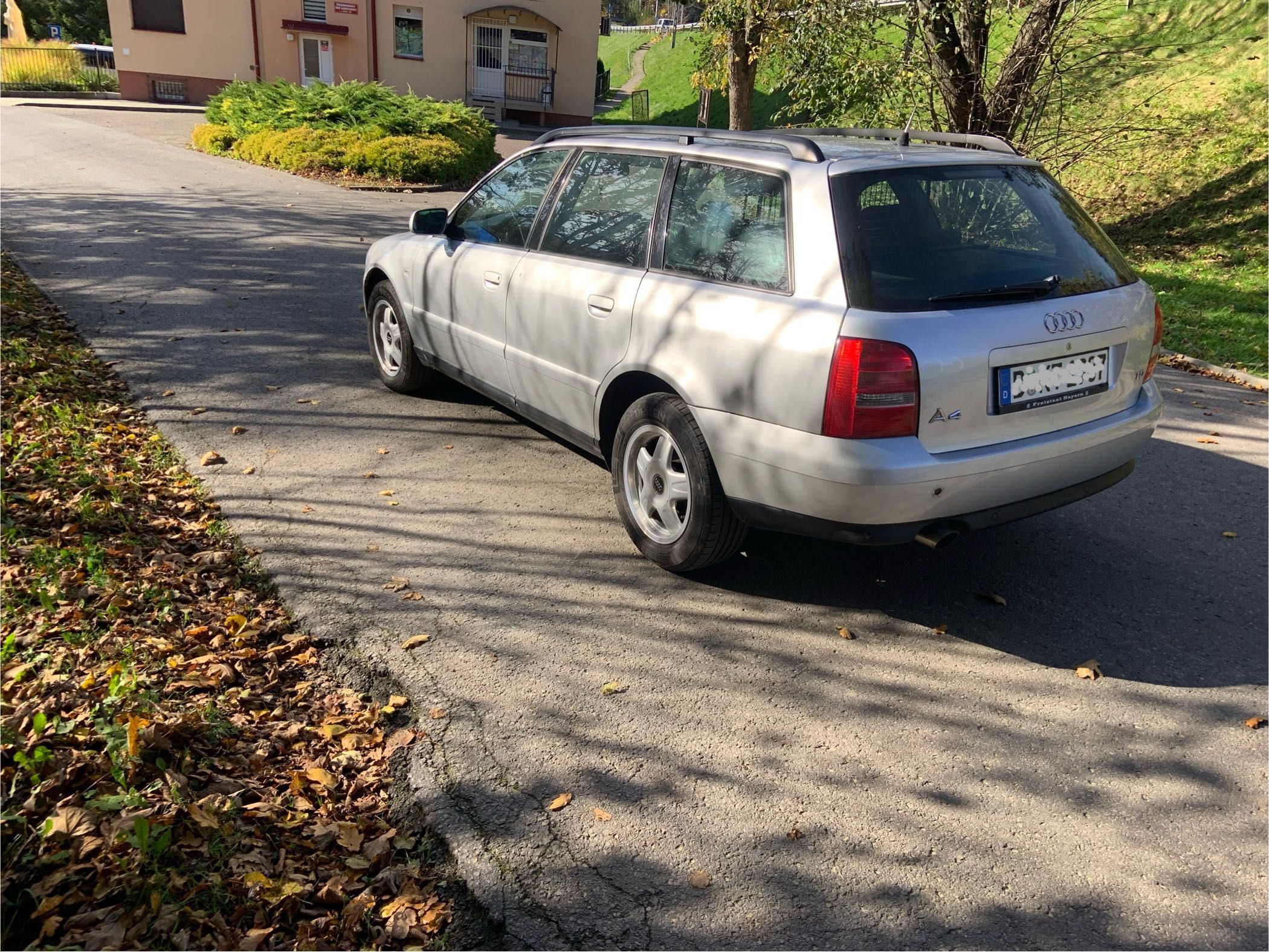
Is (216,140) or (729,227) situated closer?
(729,227)

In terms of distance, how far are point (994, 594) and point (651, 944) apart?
97.5 inches

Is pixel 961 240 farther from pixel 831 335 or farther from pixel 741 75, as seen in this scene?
pixel 741 75

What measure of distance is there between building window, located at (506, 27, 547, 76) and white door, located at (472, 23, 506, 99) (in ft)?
0.97

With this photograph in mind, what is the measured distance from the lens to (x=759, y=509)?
12.7 ft

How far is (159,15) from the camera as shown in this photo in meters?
34.9

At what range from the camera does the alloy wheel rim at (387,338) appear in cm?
650

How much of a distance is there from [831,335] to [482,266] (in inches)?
99.1

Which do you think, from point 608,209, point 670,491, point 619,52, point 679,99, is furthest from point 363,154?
point 619,52

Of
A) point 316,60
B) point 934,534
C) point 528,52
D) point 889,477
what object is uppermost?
point 528,52

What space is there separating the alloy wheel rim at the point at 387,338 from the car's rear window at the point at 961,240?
142 inches

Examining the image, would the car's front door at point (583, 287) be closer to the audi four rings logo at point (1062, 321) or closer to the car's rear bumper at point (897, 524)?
the car's rear bumper at point (897, 524)

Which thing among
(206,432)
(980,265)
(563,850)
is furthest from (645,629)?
(206,432)

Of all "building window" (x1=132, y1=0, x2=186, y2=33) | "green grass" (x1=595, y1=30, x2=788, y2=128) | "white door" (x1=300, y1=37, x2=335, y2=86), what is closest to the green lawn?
"green grass" (x1=595, y1=30, x2=788, y2=128)

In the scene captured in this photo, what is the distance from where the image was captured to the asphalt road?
107 inches
